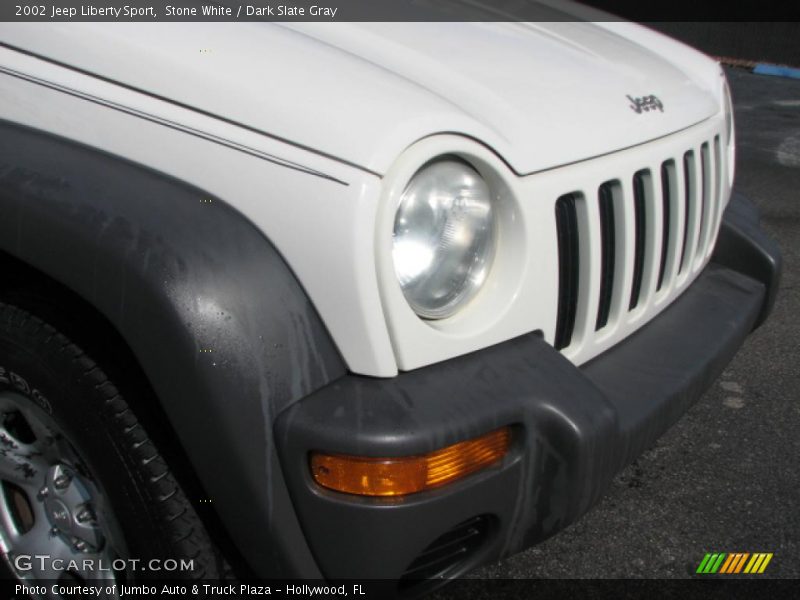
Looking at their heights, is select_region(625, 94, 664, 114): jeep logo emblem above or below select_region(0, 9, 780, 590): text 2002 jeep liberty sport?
above

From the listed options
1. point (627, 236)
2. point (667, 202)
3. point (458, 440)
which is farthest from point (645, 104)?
point (458, 440)

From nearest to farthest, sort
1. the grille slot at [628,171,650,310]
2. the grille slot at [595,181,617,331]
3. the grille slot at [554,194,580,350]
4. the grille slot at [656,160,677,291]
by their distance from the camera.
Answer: the grille slot at [554,194,580,350]
the grille slot at [595,181,617,331]
the grille slot at [628,171,650,310]
the grille slot at [656,160,677,291]

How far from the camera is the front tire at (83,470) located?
5.43 ft

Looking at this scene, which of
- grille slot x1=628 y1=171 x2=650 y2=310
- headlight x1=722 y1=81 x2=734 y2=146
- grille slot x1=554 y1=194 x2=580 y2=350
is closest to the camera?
grille slot x1=554 y1=194 x2=580 y2=350

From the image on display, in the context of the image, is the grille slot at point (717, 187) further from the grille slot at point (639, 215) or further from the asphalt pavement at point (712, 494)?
the asphalt pavement at point (712, 494)

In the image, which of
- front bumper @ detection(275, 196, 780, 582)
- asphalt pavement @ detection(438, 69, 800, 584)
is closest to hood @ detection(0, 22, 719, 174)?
A: front bumper @ detection(275, 196, 780, 582)

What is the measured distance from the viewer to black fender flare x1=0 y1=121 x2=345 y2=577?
1.50 m

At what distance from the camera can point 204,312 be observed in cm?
149

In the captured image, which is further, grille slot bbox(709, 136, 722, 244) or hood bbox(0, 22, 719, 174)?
grille slot bbox(709, 136, 722, 244)

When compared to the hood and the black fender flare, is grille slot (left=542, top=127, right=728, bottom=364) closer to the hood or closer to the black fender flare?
the hood

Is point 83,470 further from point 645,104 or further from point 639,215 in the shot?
point 645,104

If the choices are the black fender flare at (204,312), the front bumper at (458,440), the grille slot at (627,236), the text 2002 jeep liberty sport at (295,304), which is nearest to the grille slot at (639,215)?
the grille slot at (627,236)

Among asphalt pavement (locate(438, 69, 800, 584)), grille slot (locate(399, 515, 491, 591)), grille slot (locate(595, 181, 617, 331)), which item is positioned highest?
grille slot (locate(595, 181, 617, 331))

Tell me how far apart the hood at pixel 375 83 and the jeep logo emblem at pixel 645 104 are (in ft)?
0.04
